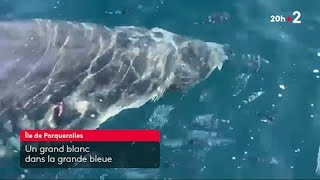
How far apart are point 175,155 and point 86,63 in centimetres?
62

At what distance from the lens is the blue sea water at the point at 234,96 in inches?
85.1

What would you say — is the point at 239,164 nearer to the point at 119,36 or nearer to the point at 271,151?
the point at 271,151

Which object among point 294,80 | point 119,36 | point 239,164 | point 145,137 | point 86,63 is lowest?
point 239,164

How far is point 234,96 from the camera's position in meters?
2.19

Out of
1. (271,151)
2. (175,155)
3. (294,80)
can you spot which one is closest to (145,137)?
(175,155)

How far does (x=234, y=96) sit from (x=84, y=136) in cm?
74

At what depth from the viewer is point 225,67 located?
221cm

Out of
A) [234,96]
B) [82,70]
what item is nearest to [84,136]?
[82,70]

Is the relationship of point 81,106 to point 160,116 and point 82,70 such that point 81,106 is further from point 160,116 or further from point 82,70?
point 160,116

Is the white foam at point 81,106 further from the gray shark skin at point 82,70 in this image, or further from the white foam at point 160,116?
the white foam at point 160,116

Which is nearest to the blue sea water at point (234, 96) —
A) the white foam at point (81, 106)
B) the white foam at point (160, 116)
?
the white foam at point (160, 116)
